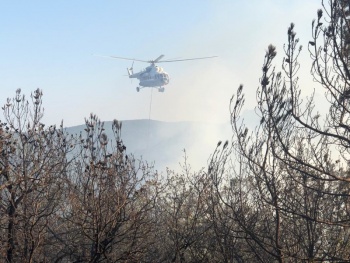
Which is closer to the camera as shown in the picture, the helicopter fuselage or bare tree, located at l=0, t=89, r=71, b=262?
bare tree, located at l=0, t=89, r=71, b=262

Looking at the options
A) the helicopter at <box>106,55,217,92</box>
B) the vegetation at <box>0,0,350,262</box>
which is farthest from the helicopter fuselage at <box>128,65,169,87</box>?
the vegetation at <box>0,0,350,262</box>

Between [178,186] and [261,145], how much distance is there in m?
14.6

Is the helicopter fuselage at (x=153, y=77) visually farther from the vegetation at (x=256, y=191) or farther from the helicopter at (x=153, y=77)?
the vegetation at (x=256, y=191)

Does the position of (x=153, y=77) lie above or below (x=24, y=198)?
above

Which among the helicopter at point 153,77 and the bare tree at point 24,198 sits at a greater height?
the helicopter at point 153,77

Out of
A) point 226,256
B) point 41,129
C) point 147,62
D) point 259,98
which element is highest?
point 147,62

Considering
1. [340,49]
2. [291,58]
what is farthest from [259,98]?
[340,49]

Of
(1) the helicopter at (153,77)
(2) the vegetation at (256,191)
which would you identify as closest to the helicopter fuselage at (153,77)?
(1) the helicopter at (153,77)

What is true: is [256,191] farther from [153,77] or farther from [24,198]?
[153,77]

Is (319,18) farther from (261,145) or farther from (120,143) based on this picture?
(120,143)

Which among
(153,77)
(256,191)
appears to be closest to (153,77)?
(153,77)

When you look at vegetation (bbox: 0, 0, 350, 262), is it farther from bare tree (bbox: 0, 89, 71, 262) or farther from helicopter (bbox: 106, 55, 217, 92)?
helicopter (bbox: 106, 55, 217, 92)

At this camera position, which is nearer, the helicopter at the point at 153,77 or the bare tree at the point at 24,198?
the bare tree at the point at 24,198

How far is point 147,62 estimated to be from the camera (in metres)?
→ 177
